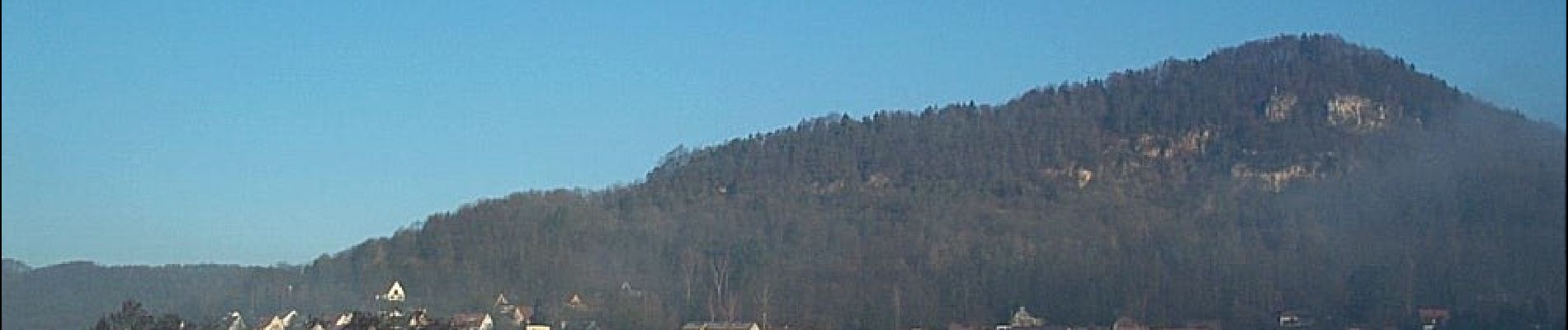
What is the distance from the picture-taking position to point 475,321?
165 feet

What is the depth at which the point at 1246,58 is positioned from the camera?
314 ft

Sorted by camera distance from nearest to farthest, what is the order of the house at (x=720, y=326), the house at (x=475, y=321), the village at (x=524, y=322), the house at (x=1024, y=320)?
the village at (x=524, y=322)
the house at (x=475, y=321)
the house at (x=720, y=326)
the house at (x=1024, y=320)

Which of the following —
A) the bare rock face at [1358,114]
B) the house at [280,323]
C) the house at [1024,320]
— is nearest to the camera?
the house at [280,323]

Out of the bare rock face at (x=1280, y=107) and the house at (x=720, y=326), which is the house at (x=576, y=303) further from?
the bare rock face at (x=1280, y=107)

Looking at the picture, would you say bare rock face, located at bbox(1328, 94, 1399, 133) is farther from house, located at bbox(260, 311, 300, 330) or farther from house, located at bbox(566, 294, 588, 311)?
house, located at bbox(260, 311, 300, 330)

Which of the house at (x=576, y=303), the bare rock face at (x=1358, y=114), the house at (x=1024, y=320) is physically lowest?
the house at (x=1024, y=320)

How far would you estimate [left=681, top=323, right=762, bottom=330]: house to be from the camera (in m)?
51.4

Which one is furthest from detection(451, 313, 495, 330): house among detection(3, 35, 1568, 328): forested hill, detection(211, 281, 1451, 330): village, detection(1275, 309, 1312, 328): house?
detection(1275, 309, 1312, 328): house

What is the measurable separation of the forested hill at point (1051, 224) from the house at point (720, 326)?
96cm

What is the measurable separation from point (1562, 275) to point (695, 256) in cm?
4653

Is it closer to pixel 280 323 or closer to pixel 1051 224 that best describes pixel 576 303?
pixel 280 323

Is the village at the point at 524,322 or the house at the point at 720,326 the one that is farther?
the house at the point at 720,326

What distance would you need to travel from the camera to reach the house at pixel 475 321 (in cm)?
4803

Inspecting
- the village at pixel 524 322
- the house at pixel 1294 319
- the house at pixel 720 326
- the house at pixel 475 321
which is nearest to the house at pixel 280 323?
the village at pixel 524 322
